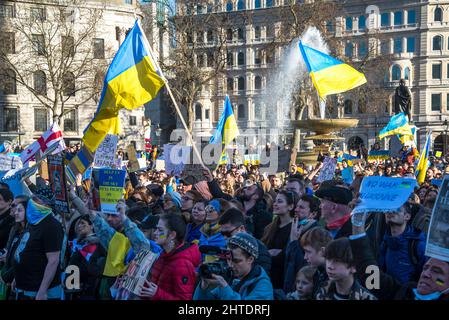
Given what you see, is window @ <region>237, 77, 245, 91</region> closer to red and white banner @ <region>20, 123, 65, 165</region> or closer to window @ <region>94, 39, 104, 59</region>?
window @ <region>94, 39, 104, 59</region>

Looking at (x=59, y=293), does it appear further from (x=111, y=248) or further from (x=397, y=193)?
(x=397, y=193)

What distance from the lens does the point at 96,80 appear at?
3962 cm

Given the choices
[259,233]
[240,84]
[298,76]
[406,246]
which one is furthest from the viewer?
[240,84]

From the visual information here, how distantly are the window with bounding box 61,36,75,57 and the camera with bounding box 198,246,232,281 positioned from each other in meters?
33.6

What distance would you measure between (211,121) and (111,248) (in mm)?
72169

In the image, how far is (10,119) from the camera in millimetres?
48906

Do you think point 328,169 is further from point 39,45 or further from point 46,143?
point 39,45

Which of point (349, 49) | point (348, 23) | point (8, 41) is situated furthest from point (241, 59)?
point (8, 41)

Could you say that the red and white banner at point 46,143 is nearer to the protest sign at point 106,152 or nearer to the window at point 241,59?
the protest sign at point 106,152

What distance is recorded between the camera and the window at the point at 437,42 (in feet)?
220

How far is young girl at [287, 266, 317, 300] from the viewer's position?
14.1 feet

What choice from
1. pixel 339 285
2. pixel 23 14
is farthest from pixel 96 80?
pixel 339 285

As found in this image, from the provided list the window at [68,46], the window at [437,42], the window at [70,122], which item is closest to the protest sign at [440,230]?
the window at [68,46]

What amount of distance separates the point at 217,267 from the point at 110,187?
2.27 meters
